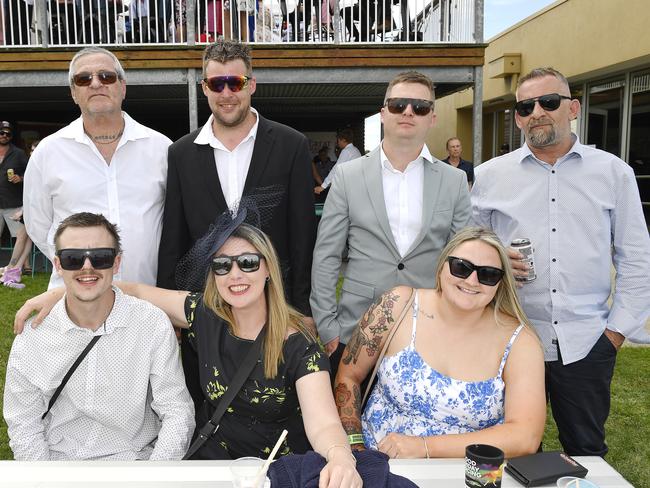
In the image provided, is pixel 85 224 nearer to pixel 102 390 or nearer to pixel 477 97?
pixel 102 390

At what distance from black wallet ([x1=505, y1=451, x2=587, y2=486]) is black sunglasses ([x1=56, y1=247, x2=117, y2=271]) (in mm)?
1521

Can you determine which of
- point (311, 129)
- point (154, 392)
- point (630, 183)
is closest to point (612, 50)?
point (311, 129)

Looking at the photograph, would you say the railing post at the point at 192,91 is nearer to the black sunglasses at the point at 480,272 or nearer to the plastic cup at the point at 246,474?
the black sunglasses at the point at 480,272

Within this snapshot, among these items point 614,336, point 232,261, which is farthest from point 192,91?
point 614,336

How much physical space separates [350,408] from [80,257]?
1.15 m

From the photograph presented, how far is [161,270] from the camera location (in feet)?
9.33

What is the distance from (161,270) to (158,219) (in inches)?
10.8

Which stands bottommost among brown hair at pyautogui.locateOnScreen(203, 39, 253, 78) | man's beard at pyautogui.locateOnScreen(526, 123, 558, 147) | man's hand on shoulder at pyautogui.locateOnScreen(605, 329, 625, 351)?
man's hand on shoulder at pyautogui.locateOnScreen(605, 329, 625, 351)

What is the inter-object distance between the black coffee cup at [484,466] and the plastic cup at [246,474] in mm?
518

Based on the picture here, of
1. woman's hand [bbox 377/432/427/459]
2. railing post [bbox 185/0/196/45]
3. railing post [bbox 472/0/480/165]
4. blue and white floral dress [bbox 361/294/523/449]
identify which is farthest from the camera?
railing post [bbox 472/0/480/165]

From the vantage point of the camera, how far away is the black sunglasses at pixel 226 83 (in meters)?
2.74

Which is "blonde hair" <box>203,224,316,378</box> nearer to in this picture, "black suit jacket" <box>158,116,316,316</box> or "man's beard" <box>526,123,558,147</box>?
"black suit jacket" <box>158,116,316,316</box>

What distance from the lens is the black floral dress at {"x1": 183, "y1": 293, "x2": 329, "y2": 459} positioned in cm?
212

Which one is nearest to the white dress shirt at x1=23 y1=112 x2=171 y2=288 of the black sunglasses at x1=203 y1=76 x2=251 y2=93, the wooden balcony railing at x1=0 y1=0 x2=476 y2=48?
the black sunglasses at x1=203 y1=76 x2=251 y2=93
